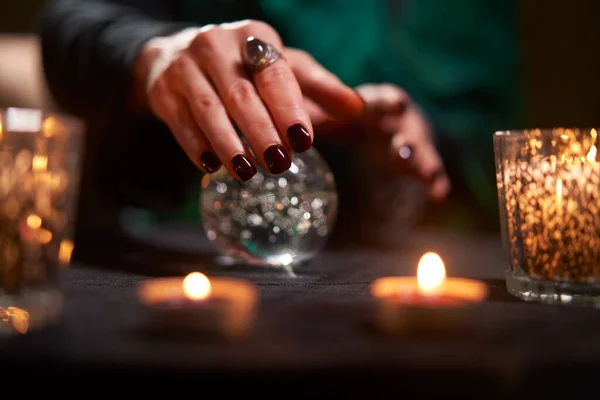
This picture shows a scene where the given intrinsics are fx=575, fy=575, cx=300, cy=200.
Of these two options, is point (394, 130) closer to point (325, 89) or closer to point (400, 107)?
point (400, 107)

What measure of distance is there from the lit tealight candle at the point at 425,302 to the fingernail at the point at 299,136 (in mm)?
168

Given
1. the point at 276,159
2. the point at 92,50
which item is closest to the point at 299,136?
the point at 276,159

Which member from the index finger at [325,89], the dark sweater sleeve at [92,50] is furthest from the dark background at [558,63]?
the dark sweater sleeve at [92,50]

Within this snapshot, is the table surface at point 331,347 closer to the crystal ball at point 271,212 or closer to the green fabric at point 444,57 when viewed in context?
the crystal ball at point 271,212

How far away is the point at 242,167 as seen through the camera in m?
0.56

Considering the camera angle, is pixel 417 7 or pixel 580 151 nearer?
pixel 580 151

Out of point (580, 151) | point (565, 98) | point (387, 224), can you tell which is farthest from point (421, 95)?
point (580, 151)

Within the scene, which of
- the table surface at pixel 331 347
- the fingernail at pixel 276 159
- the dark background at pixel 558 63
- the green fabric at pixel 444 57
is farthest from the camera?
the dark background at pixel 558 63

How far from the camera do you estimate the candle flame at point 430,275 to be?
1.29 feet

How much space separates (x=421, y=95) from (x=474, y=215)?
1.12ft

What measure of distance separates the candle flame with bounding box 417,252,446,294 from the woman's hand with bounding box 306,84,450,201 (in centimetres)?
40

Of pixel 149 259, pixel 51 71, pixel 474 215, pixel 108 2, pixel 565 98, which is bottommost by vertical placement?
pixel 474 215

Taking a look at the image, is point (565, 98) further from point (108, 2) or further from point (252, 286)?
point (252, 286)

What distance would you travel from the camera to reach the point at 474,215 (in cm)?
150
